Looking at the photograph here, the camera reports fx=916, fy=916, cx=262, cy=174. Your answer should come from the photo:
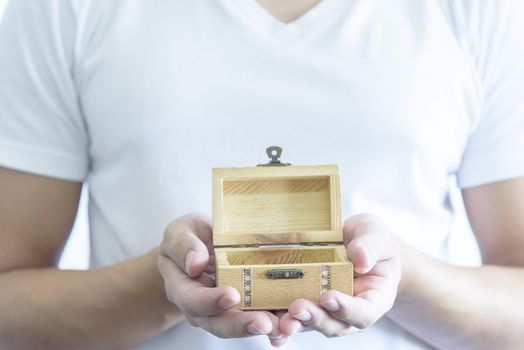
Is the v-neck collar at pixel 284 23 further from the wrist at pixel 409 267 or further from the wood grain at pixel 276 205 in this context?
the wrist at pixel 409 267

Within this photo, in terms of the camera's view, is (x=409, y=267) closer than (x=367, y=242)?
No

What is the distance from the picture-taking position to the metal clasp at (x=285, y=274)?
2.93ft

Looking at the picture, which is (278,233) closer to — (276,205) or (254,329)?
(276,205)

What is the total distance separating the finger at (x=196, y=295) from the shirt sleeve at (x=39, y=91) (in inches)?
11.1

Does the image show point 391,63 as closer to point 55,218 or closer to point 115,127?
point 115,127

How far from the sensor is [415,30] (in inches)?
43.8

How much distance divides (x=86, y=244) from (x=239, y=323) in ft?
2.48

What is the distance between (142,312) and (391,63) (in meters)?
0.41

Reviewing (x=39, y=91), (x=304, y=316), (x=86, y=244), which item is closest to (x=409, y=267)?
(x=304, y=316)

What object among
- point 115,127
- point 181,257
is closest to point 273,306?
point 181,257

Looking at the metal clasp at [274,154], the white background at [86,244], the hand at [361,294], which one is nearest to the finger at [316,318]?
the hand at [361,294]

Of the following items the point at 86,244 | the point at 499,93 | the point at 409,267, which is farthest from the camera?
the point at 86,244

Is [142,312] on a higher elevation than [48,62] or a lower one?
lower

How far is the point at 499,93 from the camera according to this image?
1092mm
